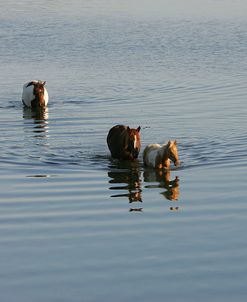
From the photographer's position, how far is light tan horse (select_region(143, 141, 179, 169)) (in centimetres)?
1527

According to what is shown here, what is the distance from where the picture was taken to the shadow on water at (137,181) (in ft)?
44.4

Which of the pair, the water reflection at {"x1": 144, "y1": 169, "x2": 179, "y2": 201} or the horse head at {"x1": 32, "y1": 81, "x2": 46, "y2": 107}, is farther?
the horse head at {"x1": 32, "y1": 81, "x2": 46, "y2": 107}

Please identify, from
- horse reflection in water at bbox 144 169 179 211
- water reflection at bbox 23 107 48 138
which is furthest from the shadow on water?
water reflection at bbox 23 107 48 138

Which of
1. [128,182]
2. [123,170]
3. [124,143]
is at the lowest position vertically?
[128,182]

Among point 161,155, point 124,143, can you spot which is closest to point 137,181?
point 161,155

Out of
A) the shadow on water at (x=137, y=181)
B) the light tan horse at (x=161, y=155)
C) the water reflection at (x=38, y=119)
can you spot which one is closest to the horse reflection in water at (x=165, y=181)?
the shadow on water at (x=137, y=181)

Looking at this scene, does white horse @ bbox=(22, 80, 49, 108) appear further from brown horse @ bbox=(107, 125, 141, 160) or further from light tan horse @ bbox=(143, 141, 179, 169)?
light tan horse @ bbox=(143, 141, 179, 169)

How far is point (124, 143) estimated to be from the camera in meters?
16.1

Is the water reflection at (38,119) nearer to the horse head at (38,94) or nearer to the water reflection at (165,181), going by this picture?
the horse head at (38,94)

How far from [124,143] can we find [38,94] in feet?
21.7

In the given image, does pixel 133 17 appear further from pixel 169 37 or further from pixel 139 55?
pixel 139 55

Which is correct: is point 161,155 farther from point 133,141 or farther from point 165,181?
point 133,141

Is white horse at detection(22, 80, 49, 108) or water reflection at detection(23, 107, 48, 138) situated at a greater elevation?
white horse at detection(22, 80, 49, 108)

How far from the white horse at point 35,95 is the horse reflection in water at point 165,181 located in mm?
7148
